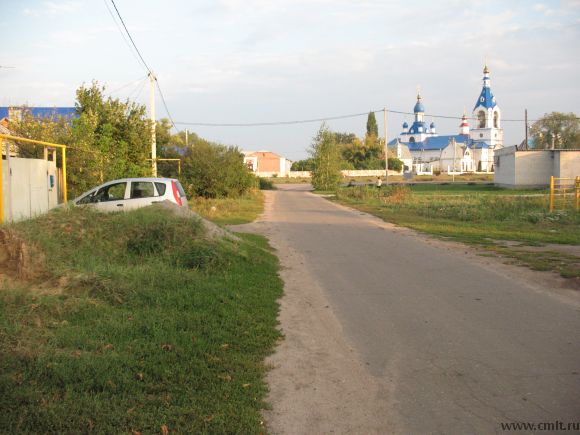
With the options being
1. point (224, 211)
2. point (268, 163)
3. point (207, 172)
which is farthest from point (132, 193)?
point (268, 163)

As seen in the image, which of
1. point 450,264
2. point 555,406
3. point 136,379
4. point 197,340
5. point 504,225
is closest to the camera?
point 555,406

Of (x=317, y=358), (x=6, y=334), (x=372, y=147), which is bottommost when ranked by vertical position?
(x=317, y=358)

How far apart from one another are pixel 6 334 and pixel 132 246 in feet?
15.5

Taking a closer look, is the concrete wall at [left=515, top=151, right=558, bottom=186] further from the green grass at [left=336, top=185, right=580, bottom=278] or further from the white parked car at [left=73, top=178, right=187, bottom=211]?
the white parked car at [left=73, top=178, right=187, bottom=211]

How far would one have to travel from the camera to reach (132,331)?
583cm

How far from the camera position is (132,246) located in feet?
32.3

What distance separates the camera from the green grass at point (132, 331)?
4051 millimetres

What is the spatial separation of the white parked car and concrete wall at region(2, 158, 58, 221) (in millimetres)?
1168

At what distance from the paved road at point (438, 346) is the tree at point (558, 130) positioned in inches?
3501

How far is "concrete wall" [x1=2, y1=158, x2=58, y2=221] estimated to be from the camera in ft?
34.3

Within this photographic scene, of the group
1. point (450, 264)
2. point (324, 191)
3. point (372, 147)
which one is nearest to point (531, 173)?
point (324, 191)

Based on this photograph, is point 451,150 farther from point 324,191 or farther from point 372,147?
point 324,191


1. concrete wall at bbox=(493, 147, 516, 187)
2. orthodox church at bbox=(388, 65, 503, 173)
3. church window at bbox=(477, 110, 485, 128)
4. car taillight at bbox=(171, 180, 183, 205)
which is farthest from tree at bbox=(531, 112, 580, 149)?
car taillight at bbox=(171, 180, 183, 205)

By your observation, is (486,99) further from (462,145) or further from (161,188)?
(161,188)
